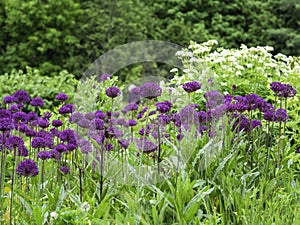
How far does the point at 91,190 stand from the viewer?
3355mm

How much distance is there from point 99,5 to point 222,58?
850 cm

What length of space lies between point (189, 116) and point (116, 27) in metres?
9.89

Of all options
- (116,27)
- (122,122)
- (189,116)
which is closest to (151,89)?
(189,116)

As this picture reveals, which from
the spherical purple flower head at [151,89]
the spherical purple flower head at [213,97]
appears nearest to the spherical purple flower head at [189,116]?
the spherical purple flower head at [213,97]

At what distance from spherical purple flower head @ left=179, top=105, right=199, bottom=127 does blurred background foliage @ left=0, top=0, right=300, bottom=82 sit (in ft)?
24.7

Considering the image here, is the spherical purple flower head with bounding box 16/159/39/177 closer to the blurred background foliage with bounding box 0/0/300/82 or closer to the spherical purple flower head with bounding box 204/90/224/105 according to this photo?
the spherical purple flower head with bounding box 204/90/224/105

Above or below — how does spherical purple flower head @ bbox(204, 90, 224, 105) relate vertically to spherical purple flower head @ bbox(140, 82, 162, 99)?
below

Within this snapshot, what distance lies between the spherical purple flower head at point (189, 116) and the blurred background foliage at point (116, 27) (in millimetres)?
7537

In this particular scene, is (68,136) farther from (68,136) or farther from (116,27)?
(116,27)

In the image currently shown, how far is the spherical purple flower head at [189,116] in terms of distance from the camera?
11.5ft

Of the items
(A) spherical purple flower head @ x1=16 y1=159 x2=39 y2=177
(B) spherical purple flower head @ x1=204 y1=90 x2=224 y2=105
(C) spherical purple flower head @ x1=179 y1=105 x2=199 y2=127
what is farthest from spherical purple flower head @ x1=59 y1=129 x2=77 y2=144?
(B) spherical purple flower head @ x1=204 y1=90 x2=224 y2=105

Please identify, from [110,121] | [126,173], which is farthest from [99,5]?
[126,173]

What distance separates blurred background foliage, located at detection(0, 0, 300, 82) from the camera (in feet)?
43.5

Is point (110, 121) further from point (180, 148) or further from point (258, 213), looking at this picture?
point (258, 213)
